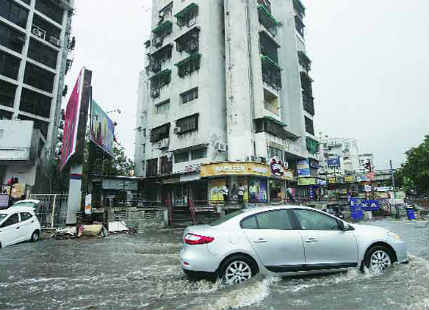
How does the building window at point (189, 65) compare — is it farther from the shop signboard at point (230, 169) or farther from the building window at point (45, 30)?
the building window at point (45, 30)

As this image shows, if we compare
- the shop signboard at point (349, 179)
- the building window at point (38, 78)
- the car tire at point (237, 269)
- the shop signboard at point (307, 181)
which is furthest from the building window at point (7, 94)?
the shop signboard at point (349, 179)

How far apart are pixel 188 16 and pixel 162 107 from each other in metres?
11.8

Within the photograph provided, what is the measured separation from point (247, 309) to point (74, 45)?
45.2m

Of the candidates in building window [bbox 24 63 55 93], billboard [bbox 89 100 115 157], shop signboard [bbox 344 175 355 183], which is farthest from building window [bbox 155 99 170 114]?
shop signboard [bbox 344 175 355 183]

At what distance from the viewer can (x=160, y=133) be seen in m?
33.6

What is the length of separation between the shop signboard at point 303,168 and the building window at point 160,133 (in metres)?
18.1

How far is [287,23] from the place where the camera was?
39969mm

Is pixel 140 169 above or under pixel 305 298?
above

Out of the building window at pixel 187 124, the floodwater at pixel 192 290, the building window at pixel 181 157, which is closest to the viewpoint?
the floodwater at pixel 192 290

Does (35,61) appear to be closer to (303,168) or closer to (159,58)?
(159,58)

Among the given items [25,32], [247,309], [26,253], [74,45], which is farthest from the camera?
[74,45]

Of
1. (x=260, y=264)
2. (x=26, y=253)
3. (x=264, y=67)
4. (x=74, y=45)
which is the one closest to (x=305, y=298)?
(x=260, y=264)

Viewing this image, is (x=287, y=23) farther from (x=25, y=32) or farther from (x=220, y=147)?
(x=25, y=32)

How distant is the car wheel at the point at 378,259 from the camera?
5.41m
